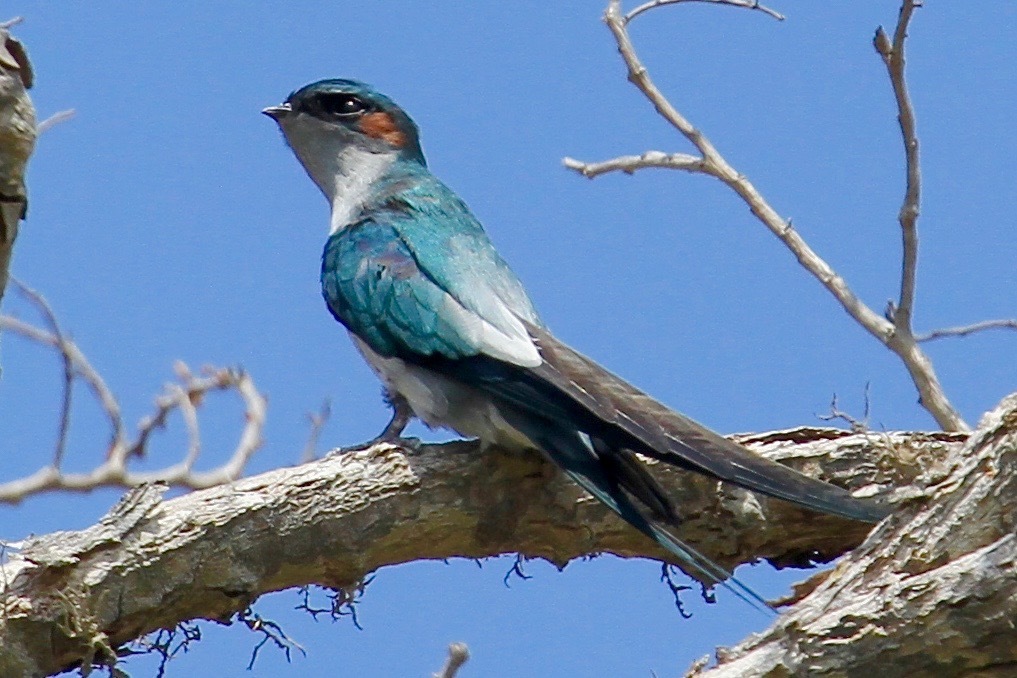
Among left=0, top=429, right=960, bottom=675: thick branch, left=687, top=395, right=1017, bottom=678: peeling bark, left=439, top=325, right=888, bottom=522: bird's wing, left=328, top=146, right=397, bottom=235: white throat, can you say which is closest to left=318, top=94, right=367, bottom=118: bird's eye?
left=328, top=146, right=397, bottom=235: white throat

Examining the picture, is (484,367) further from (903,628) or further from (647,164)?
(903,628)

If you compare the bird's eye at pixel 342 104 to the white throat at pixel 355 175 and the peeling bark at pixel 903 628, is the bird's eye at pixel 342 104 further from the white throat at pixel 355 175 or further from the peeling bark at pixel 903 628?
the peeling bark at pixel 903 628

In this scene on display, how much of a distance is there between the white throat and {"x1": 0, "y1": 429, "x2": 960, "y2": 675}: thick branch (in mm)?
1676

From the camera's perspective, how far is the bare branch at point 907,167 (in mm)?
4523

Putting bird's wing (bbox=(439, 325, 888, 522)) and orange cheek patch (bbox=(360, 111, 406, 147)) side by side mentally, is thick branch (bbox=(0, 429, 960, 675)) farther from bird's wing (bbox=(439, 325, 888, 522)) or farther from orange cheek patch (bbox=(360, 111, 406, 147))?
orange cheek patch (bbox=(360, 111, 406, 147))

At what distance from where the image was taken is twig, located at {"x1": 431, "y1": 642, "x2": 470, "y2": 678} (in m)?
3.11

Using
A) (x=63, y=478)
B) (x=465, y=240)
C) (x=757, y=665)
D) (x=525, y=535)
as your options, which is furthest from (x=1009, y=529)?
(x=63, y=478)

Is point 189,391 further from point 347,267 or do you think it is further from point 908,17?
point 908,17

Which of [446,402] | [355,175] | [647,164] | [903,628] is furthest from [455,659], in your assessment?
[355,175]

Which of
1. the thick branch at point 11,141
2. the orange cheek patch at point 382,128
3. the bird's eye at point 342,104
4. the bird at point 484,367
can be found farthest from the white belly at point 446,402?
the thick branch at point 11,141

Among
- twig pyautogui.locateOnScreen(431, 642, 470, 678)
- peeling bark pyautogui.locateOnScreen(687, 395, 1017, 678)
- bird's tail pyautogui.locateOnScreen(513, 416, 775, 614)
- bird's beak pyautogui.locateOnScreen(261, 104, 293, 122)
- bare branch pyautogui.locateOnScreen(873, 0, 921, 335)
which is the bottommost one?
twig pyautogui.locateOnScreen(431, 642, 470, 678)

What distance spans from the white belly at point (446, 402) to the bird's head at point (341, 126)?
4.63 feet

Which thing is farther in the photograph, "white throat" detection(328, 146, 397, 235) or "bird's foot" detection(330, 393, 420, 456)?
"white throat" detection(328, 146, 397, 235)

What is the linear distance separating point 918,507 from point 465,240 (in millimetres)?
2006
